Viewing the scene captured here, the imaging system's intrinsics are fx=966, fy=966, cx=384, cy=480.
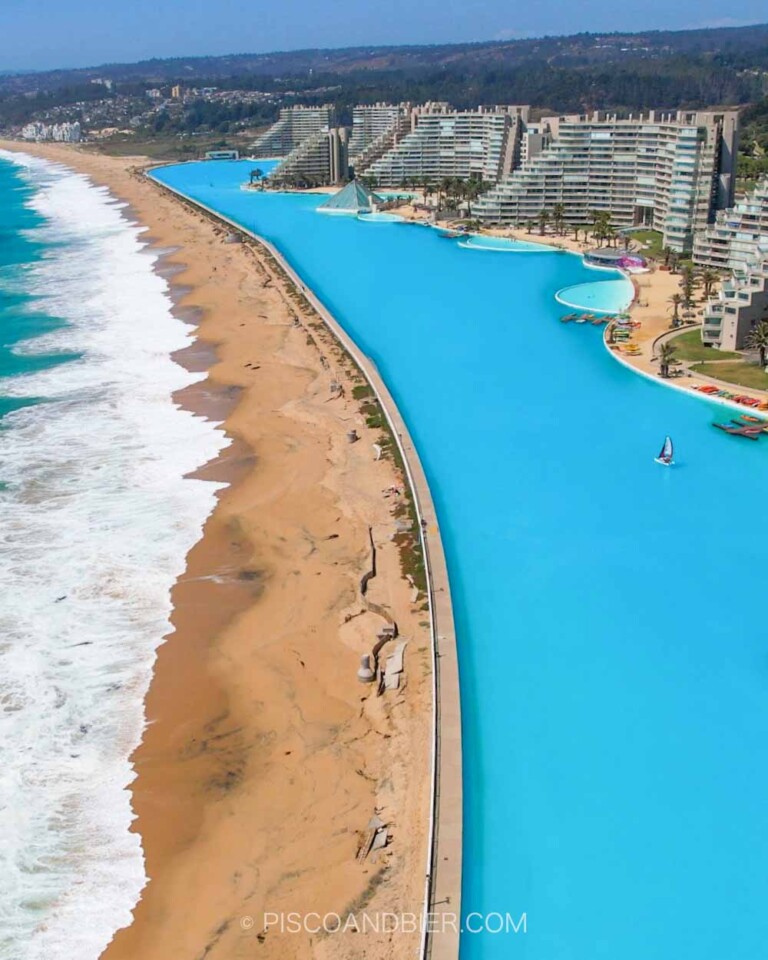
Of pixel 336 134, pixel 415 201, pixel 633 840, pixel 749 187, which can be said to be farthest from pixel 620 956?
pixel 336 134

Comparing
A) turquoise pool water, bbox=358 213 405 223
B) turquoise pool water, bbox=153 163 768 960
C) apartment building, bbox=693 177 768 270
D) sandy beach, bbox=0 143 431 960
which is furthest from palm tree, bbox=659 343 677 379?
turquoise pool water, bbox=358 213 405 223

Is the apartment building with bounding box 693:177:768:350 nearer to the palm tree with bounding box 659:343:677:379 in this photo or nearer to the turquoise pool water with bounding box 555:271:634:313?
the palm tree with bounding box 659:343:677:379

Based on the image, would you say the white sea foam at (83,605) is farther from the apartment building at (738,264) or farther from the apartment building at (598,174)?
the apartment building at (598,174)

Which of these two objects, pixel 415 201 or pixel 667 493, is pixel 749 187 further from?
pixel 667 493

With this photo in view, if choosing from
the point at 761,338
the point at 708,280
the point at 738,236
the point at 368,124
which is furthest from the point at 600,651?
the point at 368,124

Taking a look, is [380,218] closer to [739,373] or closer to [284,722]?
[739,373]

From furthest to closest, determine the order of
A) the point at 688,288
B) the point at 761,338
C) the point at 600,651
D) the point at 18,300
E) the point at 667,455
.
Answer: the point at 18,300
the point at 688,288
the point at 761,338
the point at 667,455
the point at 600,651

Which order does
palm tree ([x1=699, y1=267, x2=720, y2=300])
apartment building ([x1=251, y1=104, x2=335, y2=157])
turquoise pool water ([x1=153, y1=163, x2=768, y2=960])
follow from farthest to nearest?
1. apartment building ([x1=251, y1=104, x2=335, y2=157])
2. palm tree ([x1=699, y1=267, x2=720, y2=300])
3. turquoise pool water ([x1=153, y1=163, x2=768, y2=960])
